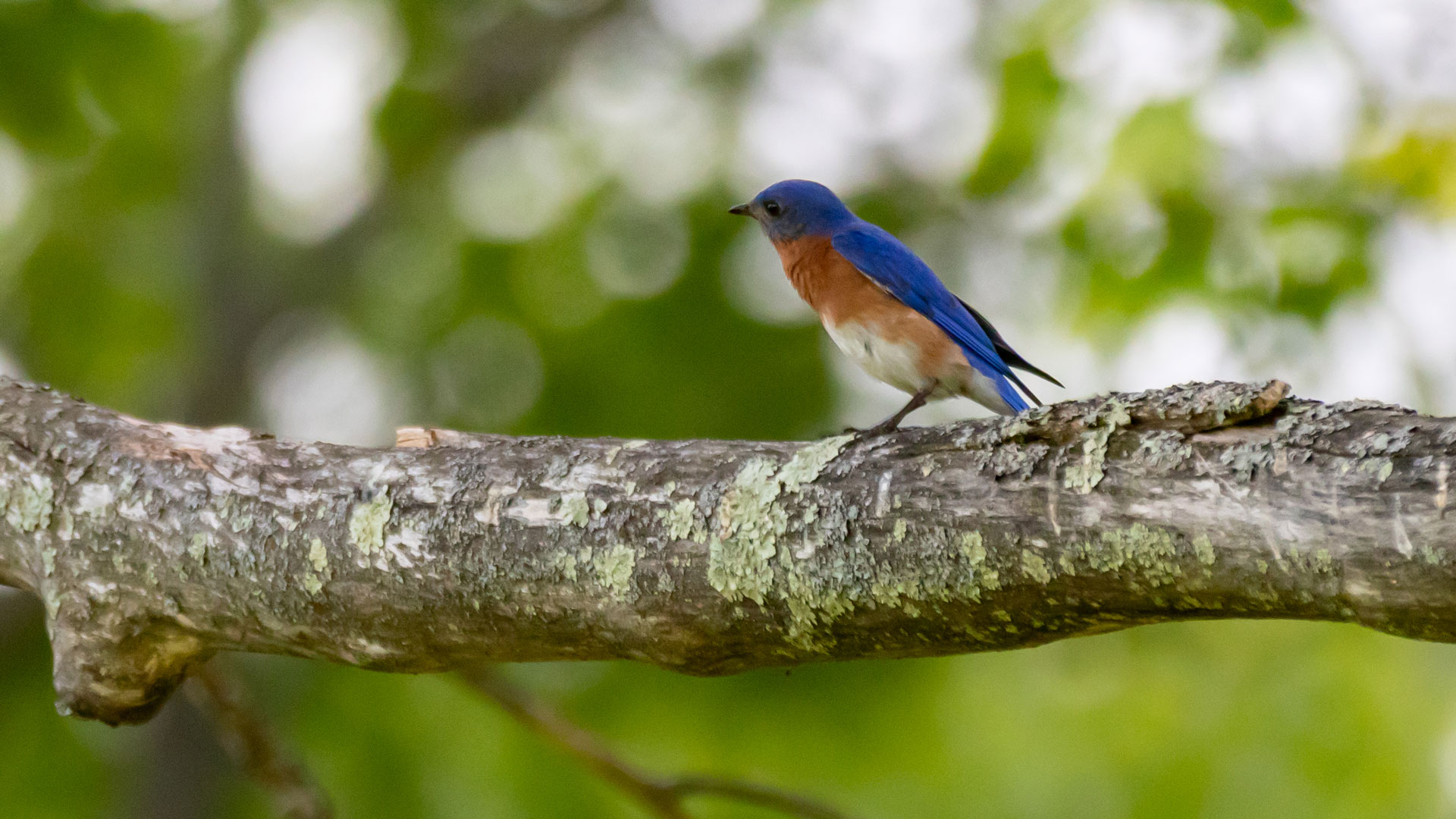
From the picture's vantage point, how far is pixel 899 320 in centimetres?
412

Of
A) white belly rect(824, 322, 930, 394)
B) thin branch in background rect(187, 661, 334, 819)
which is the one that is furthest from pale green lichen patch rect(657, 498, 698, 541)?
thin branch in background rect(187, 661, 334, 819)

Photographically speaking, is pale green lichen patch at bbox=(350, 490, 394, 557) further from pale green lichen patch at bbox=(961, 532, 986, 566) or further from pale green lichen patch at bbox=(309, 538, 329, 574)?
pale green lichen patch at bbox=(961, 532, 986, 566)

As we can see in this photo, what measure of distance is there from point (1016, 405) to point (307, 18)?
17.2 ft

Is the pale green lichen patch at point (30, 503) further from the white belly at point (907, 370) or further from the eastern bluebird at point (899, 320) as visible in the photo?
the white belly at point (907, 370)

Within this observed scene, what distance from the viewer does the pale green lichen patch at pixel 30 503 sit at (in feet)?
8.30

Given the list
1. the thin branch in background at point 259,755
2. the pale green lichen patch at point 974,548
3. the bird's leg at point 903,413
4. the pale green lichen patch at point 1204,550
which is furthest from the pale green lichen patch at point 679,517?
the thin branch in background at point 259,755

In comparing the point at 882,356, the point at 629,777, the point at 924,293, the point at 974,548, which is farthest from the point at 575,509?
the point at 924,293

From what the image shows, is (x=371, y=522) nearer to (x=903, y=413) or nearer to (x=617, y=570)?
(x=617, y=570)

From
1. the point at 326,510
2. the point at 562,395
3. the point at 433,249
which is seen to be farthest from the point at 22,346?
the point at 326,510

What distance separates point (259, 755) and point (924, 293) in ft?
8.98

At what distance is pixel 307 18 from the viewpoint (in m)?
7.29

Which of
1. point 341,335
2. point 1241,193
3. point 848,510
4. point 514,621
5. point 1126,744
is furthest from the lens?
point 341,335

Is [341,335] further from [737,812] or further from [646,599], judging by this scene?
[646,599]

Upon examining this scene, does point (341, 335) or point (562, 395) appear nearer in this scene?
point (562, 395)
